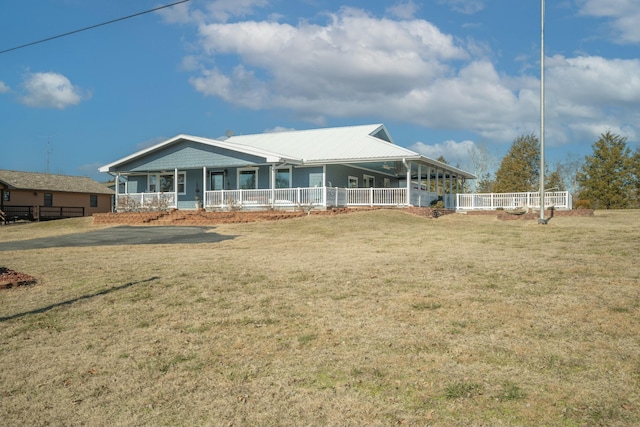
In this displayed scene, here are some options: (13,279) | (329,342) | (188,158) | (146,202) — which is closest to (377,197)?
(188,158)

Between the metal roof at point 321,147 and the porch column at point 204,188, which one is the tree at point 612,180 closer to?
the metal roof at point 321,147

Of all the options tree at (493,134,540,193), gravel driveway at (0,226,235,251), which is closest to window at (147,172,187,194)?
gravel driveway at (0,226,235,251)

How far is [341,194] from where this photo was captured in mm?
25328

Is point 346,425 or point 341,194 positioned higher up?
point 341,194

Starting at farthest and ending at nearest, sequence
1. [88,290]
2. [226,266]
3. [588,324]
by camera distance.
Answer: [226,266], [88,290], [588,324]

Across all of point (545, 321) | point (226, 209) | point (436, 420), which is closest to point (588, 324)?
point (545, 321)

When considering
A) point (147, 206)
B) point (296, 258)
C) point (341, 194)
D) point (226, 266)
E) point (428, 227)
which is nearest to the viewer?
point (226, 266)

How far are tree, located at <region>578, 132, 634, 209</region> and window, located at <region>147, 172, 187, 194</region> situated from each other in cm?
3066

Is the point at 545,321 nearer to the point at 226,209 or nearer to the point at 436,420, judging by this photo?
the point at 436,420

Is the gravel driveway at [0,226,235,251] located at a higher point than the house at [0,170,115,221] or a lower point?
lower

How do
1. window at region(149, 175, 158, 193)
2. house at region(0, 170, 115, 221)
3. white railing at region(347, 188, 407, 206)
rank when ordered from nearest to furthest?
white railing at region(347, 188, 407, 206)
window at region(149, 175, 158, 193)
house at region(0, 170, 115, 221)

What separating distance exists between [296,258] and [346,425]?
7.72m

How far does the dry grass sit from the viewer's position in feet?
13.0

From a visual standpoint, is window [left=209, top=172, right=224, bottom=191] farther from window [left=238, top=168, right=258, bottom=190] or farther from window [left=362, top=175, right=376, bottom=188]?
window [left=362, top=175, right=376, bottom=188]
